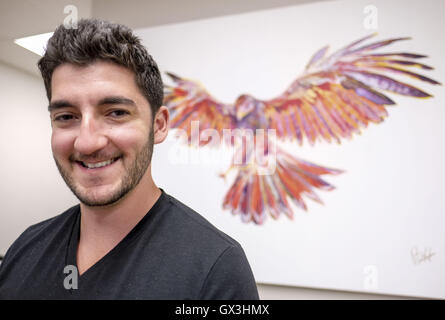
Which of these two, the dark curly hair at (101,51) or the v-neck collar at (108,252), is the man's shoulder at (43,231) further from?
the dark curly hair at (101,51)

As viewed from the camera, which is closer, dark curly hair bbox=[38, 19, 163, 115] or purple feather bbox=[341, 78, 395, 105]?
dark curly hair bbox=[38, 19, 163, 115]

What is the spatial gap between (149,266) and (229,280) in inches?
6.3

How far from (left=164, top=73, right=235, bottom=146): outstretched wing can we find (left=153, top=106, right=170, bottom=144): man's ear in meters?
1.06

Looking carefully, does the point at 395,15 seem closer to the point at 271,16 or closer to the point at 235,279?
the point at 271,16

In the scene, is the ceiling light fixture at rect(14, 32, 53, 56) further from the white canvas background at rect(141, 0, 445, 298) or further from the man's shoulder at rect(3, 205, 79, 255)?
the man's shoulder at rect(3, 205, 79, 255)

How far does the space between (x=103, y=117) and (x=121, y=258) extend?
29 cm

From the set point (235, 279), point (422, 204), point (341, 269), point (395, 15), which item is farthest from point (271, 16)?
point (235, 279)

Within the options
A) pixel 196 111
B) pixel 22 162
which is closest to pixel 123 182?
pixel 196 111

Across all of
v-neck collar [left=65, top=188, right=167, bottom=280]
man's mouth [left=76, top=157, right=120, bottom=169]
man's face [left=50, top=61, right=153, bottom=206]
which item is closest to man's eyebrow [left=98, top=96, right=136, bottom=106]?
man's face [left=50, top=61, right=153, bottom=206]

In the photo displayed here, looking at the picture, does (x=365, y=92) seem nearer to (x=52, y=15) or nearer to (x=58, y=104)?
(x=58, y=104)

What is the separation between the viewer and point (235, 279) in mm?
677

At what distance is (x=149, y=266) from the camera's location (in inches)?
27.4

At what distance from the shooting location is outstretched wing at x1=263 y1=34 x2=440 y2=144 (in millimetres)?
1706
